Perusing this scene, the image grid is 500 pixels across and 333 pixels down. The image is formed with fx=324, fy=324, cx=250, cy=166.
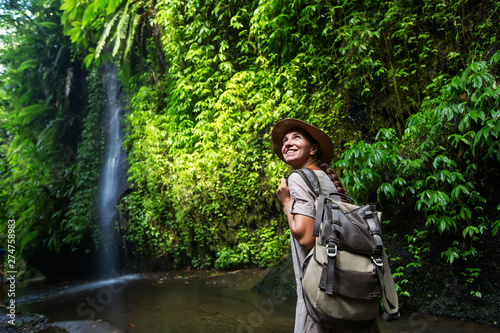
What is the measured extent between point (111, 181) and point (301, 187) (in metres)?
10.4

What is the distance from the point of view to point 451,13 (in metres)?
3.90

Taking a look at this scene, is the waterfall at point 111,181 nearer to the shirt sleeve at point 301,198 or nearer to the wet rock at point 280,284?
the wet rock at point 280,284

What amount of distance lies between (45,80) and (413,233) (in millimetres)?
14575

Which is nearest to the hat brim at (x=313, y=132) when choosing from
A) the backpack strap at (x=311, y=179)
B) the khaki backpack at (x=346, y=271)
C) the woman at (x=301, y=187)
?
the woman at (x=301, y=187)

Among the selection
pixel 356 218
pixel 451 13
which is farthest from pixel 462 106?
pixel 356 218

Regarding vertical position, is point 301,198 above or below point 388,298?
above

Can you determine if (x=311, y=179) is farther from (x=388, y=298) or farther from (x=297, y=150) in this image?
(x=388, y=298)

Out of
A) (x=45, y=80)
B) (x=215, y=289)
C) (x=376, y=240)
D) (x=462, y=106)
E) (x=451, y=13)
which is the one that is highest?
(x=45, y=80)

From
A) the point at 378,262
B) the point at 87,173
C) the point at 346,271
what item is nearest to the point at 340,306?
the point at 346,271

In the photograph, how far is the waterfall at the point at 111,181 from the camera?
33.7 ft

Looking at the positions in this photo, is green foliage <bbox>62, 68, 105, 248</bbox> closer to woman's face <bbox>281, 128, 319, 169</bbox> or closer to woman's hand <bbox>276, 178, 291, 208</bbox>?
woman's face <bbox>281, 128, 319, 169</bbox>

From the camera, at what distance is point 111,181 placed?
1084cm

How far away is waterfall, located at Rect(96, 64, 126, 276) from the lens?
10258 millimetres

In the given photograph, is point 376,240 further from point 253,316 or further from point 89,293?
point 89,293
